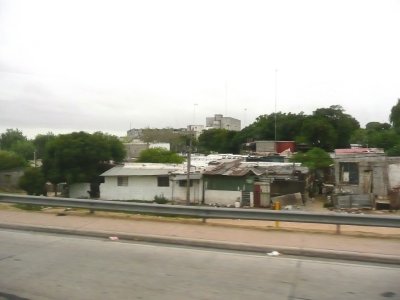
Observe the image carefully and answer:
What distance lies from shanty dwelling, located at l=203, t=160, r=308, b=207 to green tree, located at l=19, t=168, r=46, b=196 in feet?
60.1

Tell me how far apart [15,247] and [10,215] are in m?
3.69

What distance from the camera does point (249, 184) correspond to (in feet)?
106

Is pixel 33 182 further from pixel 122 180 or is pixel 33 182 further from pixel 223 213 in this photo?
pixel 223 213

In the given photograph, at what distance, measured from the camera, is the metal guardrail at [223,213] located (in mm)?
8186

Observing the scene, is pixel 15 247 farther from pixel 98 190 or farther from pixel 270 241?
pixel 98 190

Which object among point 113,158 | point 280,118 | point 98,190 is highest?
point 280,118

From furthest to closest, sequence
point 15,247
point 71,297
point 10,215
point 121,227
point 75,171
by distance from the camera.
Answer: point 75,171, point 10,215, point 121,227, point 15,247, point 71,297

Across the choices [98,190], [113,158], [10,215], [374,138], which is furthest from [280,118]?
[10,215]

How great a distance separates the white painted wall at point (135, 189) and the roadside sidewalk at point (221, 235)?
25.6 m

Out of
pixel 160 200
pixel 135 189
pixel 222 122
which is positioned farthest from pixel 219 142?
pixel 222 122

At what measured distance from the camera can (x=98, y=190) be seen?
4197 centimetres

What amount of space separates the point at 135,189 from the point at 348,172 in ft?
63.0

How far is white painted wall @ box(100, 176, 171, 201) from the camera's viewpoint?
36.8m

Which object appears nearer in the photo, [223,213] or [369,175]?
[223,213]
